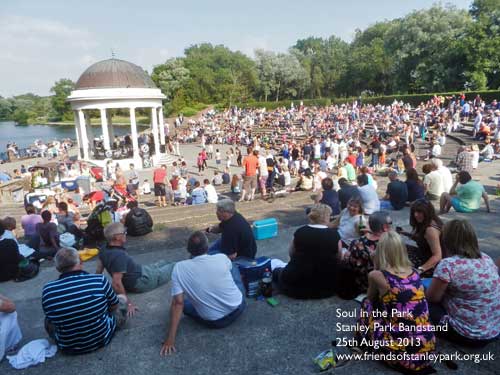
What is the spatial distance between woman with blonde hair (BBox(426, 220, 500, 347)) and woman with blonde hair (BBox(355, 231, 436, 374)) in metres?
0.40

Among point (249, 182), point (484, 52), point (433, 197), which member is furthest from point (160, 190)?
point (484, 52)

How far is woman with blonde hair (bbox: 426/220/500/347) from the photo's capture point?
311cm

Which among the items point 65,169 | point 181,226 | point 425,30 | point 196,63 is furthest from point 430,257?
point 196,63

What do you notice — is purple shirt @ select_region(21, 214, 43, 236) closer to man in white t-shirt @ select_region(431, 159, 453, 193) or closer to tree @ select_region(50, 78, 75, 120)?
man in white t-shirt @ select_region(431, 159, 453, 193)

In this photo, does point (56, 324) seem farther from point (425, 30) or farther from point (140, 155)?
point (425, 30)

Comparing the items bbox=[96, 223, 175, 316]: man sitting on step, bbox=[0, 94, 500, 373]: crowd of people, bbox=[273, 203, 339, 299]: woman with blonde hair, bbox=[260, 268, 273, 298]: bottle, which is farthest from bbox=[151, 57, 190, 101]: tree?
bbox=[273, 203, 339, 299]: woman with blonde hair

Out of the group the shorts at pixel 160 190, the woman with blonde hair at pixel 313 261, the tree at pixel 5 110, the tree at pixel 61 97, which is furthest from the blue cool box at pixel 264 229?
the tree at pixel 5 110

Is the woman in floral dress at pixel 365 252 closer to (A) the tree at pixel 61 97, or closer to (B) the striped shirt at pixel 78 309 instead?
(B) the striped shirt at pixel 78 309

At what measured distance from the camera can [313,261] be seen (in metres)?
4.11

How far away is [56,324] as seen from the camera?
133 inches

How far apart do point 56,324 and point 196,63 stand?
81279mm

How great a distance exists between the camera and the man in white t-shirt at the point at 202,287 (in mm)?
3541

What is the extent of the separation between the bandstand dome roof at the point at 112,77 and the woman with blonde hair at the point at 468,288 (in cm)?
2632

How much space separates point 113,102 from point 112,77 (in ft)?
7.83
